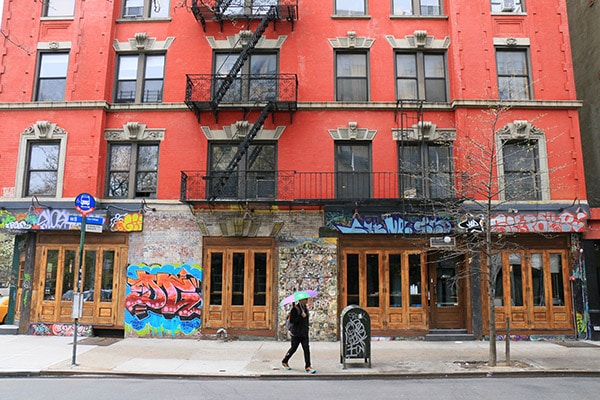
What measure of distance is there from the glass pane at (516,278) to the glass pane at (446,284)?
1.73 metres

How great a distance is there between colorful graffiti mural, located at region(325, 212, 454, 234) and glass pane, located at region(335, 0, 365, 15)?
24.6 feet

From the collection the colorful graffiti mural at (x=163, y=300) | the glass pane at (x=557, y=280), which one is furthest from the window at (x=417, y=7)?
the colorful graffiti mural at (x=163, y=300)

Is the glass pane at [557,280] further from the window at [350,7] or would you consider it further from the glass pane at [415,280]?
the window at [350,7]

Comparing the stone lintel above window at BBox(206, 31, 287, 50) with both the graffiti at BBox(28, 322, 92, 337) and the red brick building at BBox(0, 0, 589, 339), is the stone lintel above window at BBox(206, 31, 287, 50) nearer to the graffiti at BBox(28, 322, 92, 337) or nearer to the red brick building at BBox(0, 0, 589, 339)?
the red brick building at BBox(0, 0, 589, 339)

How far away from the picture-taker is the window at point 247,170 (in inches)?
592

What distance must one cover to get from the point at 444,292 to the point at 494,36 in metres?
8.96

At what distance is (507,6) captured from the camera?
16.0 meters

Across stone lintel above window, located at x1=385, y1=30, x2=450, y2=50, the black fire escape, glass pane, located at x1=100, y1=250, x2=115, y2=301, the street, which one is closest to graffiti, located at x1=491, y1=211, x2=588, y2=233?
the street

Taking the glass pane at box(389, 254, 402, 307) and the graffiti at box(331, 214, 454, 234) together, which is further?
the glass pane at box(389, 254, 402, 307)

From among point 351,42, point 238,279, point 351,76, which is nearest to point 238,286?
point 238,279

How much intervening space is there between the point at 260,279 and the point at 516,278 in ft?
27.2

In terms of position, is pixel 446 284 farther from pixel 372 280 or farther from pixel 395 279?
pixel 372 280

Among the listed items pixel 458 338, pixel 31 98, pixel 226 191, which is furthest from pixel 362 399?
pixel 31 98

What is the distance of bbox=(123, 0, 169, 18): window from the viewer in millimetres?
16438
